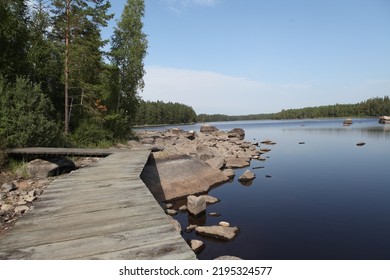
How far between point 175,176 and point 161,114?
121551 millimetres

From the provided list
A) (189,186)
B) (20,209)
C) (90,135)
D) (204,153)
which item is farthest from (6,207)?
(204,153)

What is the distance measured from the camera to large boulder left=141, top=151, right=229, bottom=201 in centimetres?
1115

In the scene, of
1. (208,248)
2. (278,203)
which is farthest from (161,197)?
(278,203)

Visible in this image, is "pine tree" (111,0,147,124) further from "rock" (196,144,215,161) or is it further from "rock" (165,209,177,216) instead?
"rock" (165,209,177,216)

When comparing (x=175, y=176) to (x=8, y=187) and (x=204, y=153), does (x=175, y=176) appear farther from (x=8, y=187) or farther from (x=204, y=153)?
(x=204, y=153)

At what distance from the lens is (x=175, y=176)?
39.5 ft

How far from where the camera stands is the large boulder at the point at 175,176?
1115cm

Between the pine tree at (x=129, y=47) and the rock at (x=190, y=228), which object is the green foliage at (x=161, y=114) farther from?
the rock at (x=190, y=228)

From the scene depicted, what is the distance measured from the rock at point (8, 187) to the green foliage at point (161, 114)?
101 metres

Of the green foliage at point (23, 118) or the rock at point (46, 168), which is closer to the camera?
the rock at point (46, 168)

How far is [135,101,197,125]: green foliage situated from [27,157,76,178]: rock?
98.8m

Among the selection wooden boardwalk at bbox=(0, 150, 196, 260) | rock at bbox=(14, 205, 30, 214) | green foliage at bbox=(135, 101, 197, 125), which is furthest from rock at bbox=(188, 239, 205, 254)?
green foliage at bbox=(135, 101, 197, 125)

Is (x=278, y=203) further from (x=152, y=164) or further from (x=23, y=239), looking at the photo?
(x=23, y=239)

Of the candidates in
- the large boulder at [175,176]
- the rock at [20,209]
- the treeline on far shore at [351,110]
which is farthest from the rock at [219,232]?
the treeline on far shore at [351,110]
